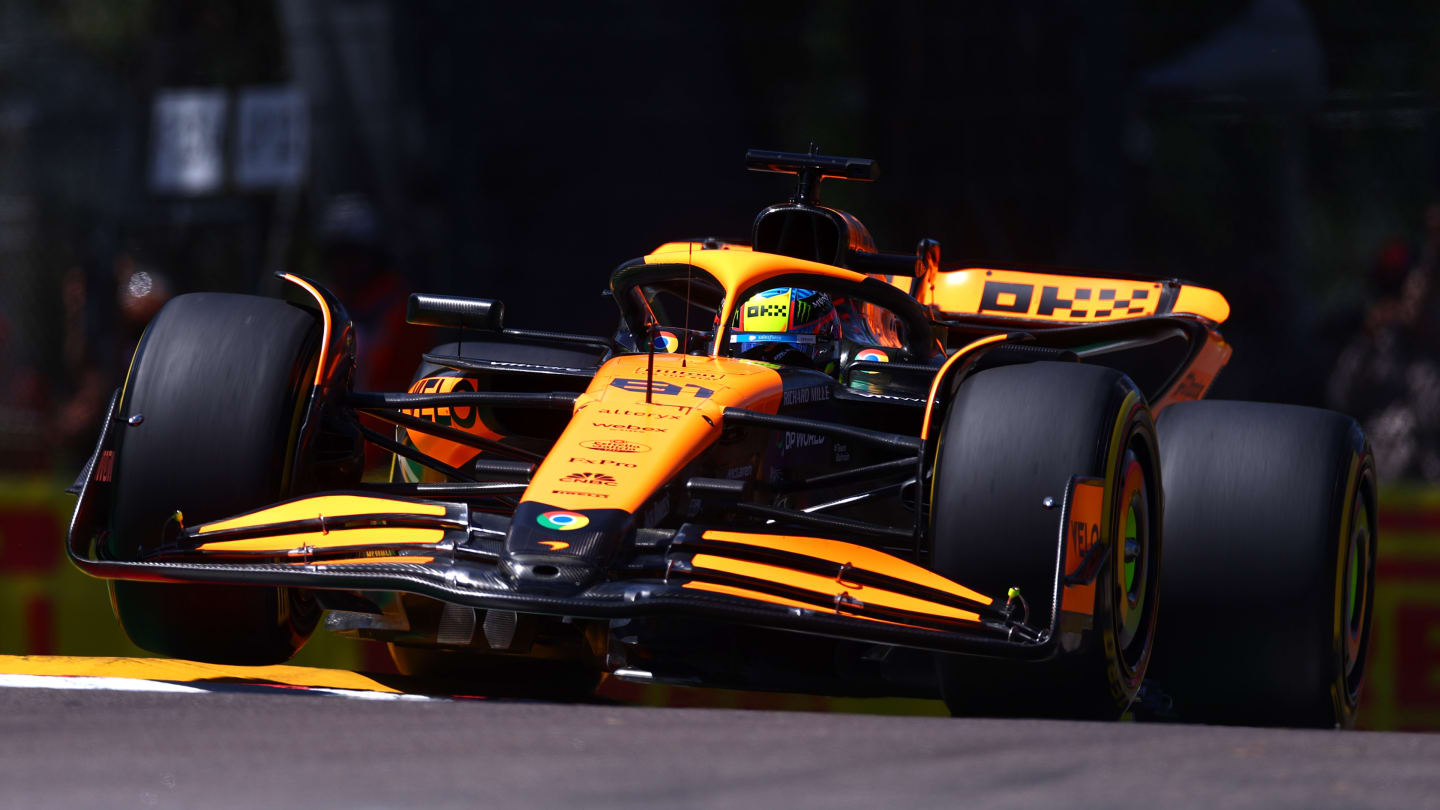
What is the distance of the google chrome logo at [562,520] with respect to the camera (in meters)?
4.77

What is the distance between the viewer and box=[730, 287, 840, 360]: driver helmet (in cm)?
612

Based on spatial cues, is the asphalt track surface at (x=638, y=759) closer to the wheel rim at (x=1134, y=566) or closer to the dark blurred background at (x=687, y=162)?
the wheel rim at (x=1134, y=566)

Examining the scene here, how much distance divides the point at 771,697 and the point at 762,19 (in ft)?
30.6

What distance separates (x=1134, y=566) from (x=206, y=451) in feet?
7.51

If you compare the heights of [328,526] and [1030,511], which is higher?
[1030,511]

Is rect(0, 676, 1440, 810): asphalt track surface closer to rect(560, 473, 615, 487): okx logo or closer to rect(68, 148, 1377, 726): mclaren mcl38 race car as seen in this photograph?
rect(68, 148, 1377, 726): mclaren mcl38 race car

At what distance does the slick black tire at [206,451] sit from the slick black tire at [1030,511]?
1632 millimetres

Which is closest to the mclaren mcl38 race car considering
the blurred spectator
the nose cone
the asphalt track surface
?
the nose cone

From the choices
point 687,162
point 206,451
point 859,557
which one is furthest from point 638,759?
point 687,162

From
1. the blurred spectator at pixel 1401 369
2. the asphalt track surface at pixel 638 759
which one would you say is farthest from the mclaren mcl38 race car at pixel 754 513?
the blurred spectator at pixel 1401 369

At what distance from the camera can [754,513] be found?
518 centimetres

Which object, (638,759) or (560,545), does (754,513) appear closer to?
(560,545)

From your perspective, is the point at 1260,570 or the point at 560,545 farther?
the point at 1260,570

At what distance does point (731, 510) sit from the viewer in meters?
5.22
